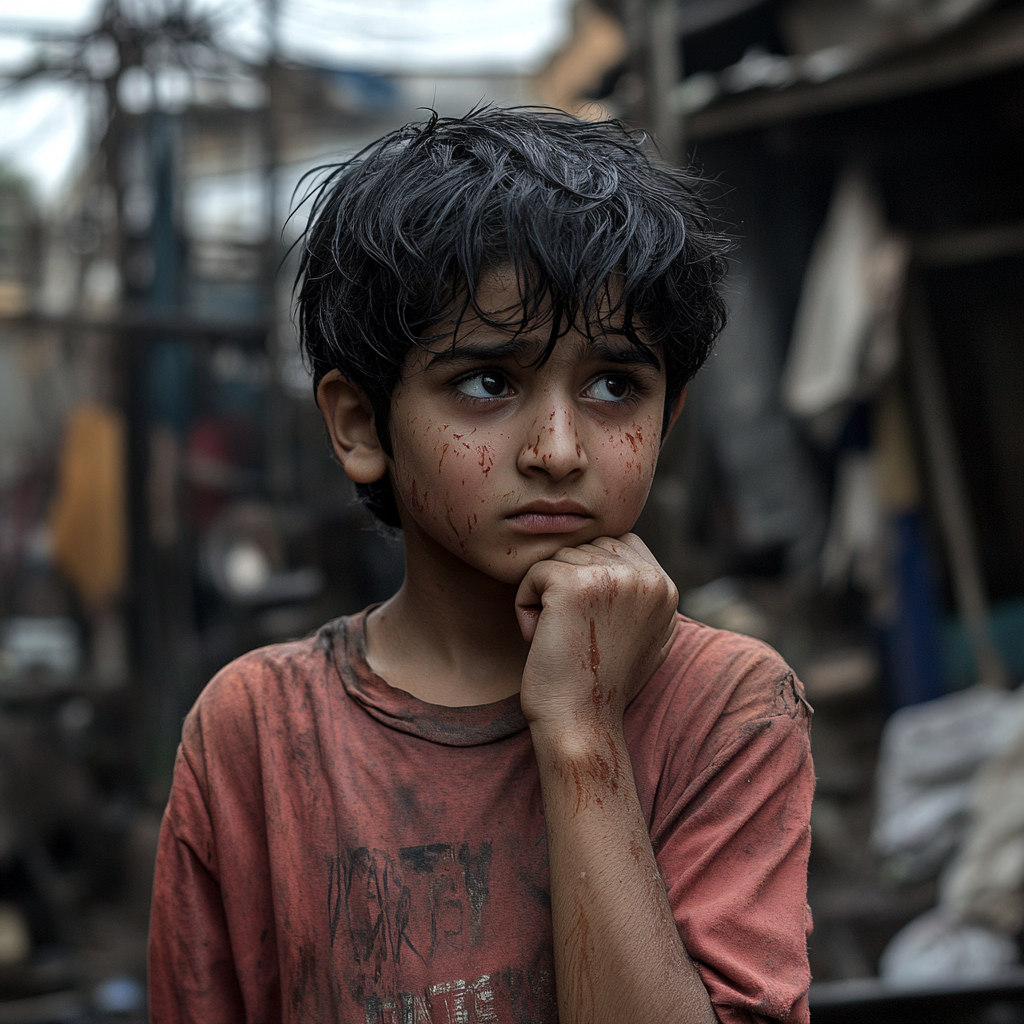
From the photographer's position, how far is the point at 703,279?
4.22 feet

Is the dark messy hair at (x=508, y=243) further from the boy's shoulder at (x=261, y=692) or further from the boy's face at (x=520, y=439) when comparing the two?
the boy's shoulder at (x=261, y=692)

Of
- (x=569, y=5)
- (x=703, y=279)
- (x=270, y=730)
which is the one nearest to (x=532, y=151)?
(x=703, y=279)

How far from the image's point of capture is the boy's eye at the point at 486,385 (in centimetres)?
117

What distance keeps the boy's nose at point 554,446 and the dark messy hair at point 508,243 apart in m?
0.09

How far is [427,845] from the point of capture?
121 centimetres

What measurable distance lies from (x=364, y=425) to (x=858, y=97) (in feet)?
13.7

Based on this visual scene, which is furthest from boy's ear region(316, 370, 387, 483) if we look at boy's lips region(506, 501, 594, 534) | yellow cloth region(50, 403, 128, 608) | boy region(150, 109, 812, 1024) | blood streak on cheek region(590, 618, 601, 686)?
yellow cloth region(50, 403, 128, 608)

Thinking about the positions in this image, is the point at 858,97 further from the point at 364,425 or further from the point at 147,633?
the point at 147,633

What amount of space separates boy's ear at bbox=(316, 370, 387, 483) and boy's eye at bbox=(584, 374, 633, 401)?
0.28m

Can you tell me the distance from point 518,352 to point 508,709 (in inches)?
16.4

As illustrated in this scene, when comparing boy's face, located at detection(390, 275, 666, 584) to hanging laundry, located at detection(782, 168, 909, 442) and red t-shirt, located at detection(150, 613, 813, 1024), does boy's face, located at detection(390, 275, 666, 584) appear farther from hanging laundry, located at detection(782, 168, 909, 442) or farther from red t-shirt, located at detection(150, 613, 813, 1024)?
hanging laundry, located at detection(782, 168, 909, 442)

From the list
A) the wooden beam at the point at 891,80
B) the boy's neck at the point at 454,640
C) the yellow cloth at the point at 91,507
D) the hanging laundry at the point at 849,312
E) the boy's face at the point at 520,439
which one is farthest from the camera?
the yellow cloth at the point at 91,507

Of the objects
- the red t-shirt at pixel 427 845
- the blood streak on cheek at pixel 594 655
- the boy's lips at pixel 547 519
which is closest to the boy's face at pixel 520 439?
the boy's lips at pixel 547 519

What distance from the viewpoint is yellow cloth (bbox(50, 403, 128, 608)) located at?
6477 millimetres
